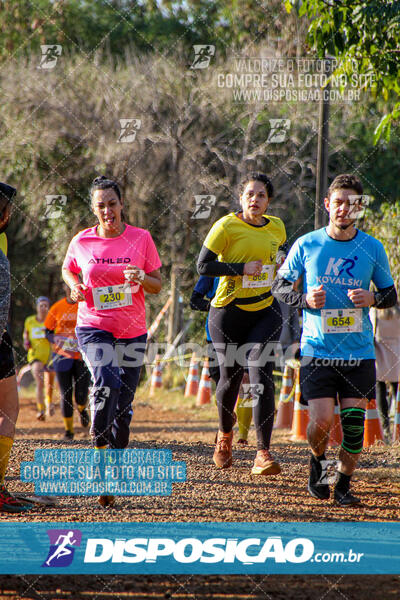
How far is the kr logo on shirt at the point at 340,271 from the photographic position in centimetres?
528

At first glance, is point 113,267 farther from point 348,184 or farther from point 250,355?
point 348,184

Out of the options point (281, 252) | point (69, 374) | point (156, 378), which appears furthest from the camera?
point (156, 378)

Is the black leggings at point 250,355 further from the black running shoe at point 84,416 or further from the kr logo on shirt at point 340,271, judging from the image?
the black running shoe at point 84,416

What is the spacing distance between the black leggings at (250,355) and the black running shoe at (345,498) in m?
0.77

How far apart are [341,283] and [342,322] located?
26cm

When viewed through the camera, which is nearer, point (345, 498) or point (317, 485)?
point (345, 498)

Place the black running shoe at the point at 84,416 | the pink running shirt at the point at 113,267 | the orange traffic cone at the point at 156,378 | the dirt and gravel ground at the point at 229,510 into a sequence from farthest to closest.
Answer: the orange traffic cone at the point at 156,378 < the black running shoe at the point at 84,416 < the pink running shirt at the point at 113,267 < the dirt and gravel ground at the point at 229,510

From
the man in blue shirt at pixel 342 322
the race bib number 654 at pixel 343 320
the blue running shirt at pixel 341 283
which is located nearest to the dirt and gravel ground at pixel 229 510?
the man in blue shirt at pixel 342 322

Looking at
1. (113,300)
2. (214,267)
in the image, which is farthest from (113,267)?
(214,267)

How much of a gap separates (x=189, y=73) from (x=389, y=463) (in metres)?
13.1

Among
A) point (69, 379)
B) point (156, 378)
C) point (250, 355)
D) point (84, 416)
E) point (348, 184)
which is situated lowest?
point (156, 378)

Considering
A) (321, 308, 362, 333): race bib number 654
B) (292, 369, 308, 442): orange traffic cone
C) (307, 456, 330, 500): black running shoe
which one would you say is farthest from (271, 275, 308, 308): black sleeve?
(292, 369, 308, 442): orange traffic cone

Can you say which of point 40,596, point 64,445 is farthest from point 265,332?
point 40,596

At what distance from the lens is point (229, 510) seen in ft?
16.3
